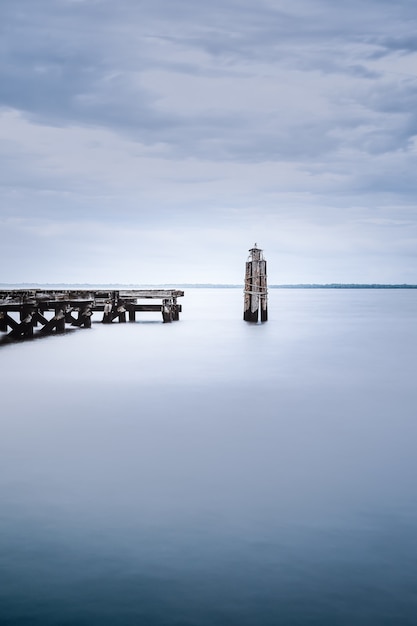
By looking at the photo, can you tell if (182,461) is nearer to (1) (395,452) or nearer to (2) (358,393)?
(1) (395,452)

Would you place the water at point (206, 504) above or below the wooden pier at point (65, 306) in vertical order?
below

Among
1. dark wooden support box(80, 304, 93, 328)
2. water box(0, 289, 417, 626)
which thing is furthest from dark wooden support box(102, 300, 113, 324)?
water box(0, 289, 417, 626)

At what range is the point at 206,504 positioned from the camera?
616cm

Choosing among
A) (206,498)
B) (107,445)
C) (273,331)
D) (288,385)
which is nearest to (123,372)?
(288,385)

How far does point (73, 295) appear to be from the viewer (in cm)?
2775

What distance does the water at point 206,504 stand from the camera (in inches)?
168

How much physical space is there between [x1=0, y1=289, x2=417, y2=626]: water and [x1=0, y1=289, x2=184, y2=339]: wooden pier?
885 cm

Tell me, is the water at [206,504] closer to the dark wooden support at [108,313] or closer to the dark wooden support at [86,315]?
the dark wooden support at [86,315]

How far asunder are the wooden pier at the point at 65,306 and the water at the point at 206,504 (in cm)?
885

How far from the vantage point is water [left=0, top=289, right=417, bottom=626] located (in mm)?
4258

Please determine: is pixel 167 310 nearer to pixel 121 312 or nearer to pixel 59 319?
pixel 121 312

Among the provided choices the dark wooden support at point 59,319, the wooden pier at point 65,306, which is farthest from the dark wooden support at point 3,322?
the dark wooden support at point 59,319

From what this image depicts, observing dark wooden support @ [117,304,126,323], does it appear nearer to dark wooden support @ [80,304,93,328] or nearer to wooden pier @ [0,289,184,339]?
wooden pier @ [0,289,184,339]

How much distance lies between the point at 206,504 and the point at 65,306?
2219 centimetres
